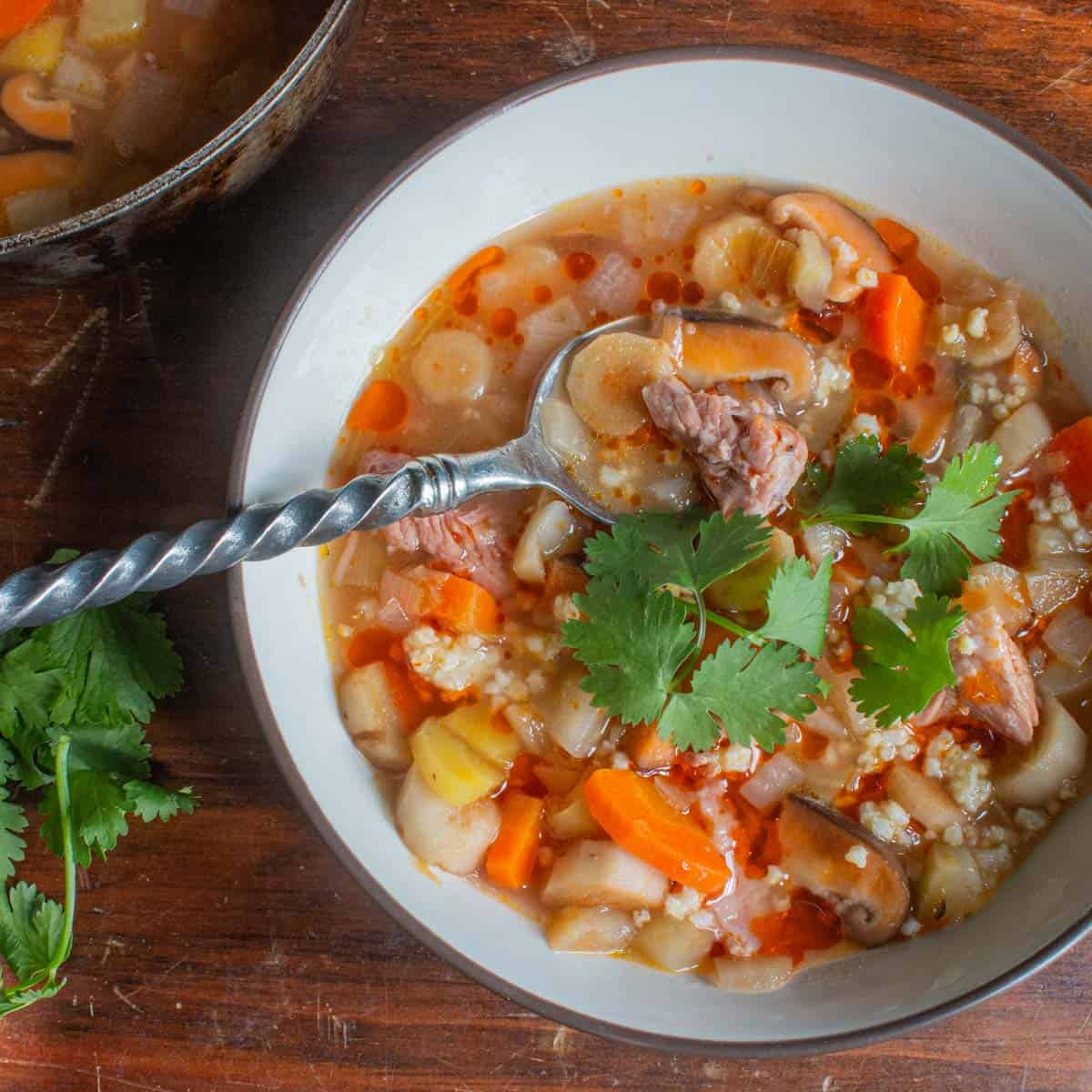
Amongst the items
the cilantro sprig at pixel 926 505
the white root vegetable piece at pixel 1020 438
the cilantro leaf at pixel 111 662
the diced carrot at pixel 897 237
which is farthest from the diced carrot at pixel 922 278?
the cilantro leaf at pixel 111 662

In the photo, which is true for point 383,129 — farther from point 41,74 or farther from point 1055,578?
point 1055,578

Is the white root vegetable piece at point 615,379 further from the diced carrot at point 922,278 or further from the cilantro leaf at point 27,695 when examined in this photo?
the cilantro leaf at point 27,695

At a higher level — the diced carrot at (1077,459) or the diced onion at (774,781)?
the diced carrot at (1077,459)

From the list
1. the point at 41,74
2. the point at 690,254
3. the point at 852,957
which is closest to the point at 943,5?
the point at 690,254

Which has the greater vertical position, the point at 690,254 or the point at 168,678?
the point at 690,254

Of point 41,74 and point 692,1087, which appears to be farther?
point 692,1087

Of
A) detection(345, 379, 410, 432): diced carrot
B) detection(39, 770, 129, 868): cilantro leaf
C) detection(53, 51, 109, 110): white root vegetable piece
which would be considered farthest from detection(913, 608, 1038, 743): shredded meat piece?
detection(53, 51, 109, 110): white root vegetable piece

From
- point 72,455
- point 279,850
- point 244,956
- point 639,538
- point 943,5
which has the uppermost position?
point 943,5

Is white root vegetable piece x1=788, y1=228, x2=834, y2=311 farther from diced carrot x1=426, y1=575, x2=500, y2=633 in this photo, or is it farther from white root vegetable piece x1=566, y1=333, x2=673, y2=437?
diced carrot x1=426, y1=575, x2=500, y2=633
